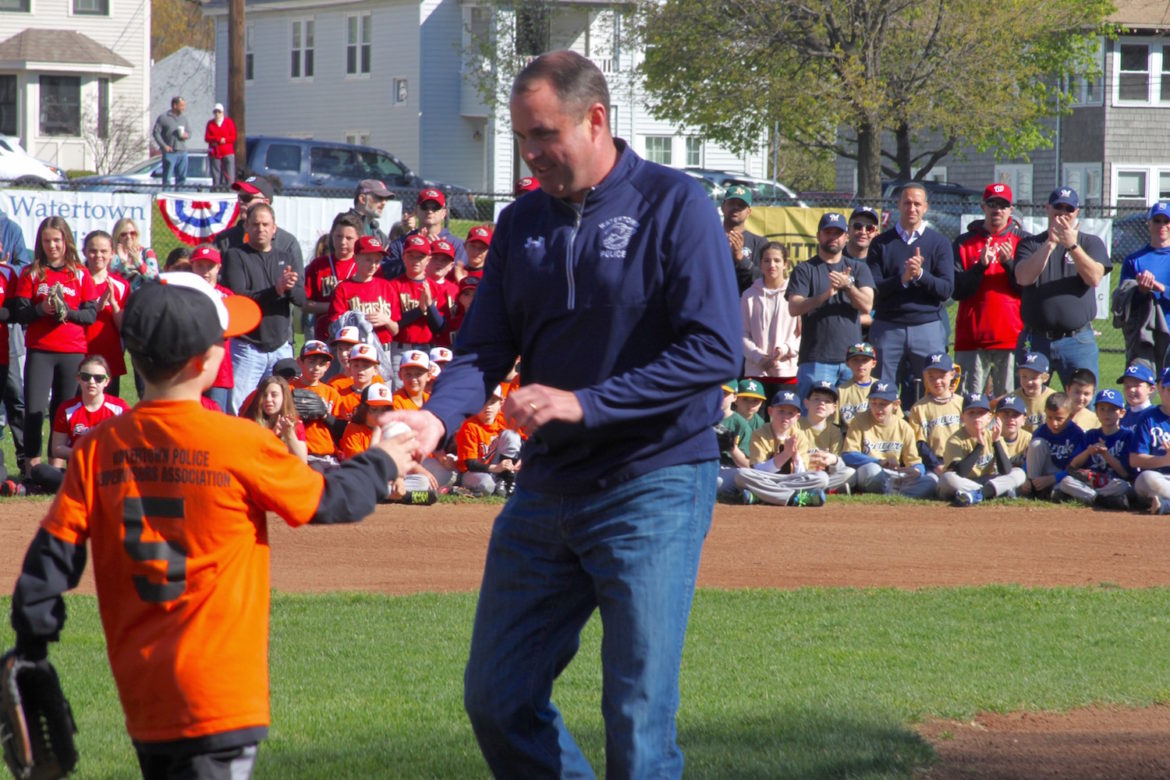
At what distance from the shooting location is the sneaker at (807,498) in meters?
10.7

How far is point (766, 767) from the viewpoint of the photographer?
4902 millimetres

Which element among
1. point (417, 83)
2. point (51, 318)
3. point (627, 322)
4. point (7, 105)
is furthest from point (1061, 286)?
point (7, 105)

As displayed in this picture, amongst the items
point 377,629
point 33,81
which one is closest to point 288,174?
point 33,81

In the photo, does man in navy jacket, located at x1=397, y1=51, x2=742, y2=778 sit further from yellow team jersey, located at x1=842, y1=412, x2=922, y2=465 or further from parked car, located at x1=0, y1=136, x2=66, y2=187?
parked car, located at x1=0, y1=136, x2=66, y2=187

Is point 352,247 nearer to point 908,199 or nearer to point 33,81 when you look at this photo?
point 908,199

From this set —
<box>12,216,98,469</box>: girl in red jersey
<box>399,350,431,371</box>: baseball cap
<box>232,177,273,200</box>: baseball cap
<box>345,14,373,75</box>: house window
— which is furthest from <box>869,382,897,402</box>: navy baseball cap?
<box>345,14,373,75</box>: house window

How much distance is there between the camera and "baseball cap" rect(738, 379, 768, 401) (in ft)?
37.4

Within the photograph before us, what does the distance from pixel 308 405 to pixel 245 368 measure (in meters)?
0.99

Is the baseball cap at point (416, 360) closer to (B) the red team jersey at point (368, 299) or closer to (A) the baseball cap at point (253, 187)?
(B) the red team jersey at point (368, 299)

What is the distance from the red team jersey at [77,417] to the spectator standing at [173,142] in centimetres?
1665

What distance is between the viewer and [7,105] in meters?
41.3

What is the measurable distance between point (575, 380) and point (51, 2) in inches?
1676

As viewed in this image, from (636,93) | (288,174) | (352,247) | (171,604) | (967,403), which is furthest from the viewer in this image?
(636,93)

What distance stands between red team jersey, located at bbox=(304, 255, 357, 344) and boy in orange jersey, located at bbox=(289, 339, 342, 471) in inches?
28.1
